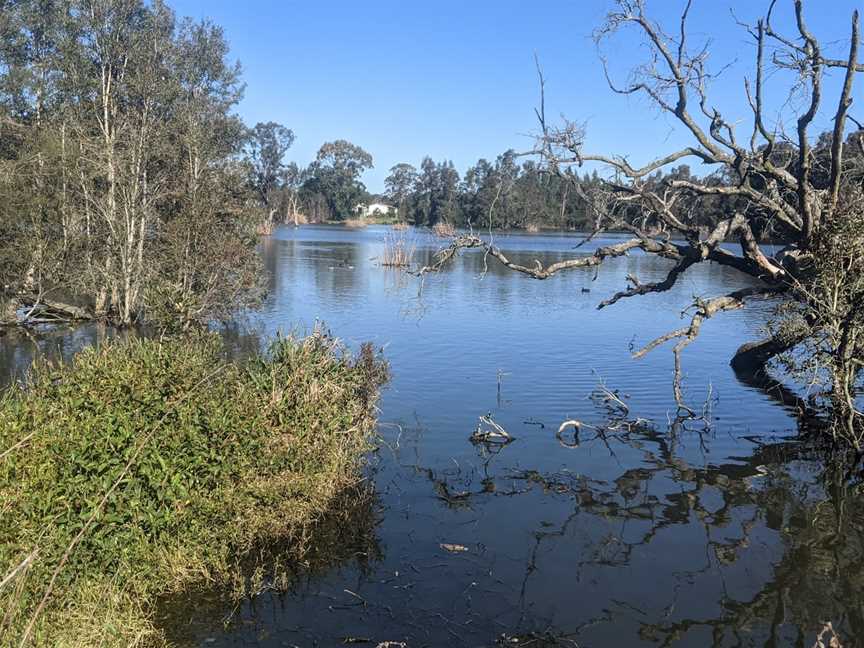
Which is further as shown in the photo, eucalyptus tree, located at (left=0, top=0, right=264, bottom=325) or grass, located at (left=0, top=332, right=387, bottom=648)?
eucalyptus tree, located at (left=0, top=0, right=264, bottom=325)

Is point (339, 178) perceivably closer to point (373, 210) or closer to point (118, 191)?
point (373, 210)

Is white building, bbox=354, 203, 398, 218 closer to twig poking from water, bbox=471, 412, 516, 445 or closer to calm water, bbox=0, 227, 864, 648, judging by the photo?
calm water, bbox=0, 227, 864, 648

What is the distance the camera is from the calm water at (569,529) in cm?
742

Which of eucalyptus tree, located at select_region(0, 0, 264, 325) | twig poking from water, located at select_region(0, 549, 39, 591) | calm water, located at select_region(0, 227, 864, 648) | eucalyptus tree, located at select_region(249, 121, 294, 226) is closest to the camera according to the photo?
twig poking from water, located at select_region(0, 549, 39, 591)

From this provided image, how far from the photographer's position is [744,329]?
2625 cm

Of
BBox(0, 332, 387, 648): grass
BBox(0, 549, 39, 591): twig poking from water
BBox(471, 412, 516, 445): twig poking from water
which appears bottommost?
BBox(471, 412, 516, 445): twig poking from water

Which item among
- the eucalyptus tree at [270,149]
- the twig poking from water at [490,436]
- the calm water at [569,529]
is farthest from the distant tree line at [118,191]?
the eucalyptus tree at [270,149]

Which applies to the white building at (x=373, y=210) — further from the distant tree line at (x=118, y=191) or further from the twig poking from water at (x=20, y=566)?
the twig poking from water at (x=20, y=566)

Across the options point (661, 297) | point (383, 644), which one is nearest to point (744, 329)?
point (661, 297)

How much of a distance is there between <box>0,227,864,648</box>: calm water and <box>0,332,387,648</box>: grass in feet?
2.18

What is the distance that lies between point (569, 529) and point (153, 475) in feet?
17.7

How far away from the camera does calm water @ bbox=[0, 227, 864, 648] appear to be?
292 inches

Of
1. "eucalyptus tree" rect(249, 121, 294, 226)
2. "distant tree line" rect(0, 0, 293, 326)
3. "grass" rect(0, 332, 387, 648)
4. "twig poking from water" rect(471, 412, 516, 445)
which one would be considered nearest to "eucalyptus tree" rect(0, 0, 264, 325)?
"distant tree line" rect(0, 0, 293, 326)

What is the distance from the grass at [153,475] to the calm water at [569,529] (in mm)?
663
